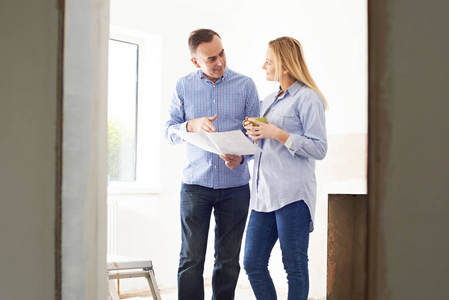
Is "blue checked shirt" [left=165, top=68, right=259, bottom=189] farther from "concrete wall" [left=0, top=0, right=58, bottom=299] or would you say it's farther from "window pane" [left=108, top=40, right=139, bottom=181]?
"window pane" [left=108, top=40, right=139, bottom=181]

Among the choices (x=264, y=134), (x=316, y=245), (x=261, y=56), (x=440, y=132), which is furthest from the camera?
(x=261, y=56)

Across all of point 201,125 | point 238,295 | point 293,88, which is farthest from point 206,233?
point 238,295

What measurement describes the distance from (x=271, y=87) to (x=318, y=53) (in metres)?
0.54

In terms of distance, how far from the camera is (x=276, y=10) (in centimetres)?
427

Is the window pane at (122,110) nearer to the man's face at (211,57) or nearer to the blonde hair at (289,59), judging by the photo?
the man's face at (211,57)

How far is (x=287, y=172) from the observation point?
2.10 meters

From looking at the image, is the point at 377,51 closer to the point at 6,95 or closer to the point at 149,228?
the point at 6,95

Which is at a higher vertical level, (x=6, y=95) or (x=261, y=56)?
(x=261, y=56)

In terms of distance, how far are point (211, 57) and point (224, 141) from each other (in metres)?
0.49

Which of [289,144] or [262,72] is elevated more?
[262,72]

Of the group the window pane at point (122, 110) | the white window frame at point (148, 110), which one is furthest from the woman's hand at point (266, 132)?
the window pane at point (122, 110)

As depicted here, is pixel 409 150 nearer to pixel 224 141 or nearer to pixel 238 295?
pixel 224 141

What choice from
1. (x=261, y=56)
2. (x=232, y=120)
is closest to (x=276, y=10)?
(x=261, y=56)

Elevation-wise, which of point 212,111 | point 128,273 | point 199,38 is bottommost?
point 128,273
